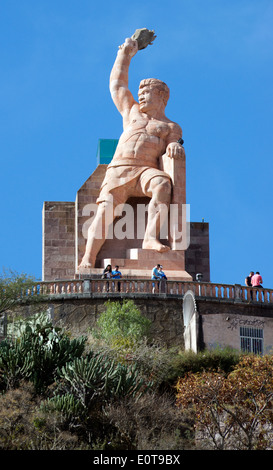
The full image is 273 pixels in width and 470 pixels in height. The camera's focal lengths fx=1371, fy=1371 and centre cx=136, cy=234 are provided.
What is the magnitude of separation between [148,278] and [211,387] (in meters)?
13.4

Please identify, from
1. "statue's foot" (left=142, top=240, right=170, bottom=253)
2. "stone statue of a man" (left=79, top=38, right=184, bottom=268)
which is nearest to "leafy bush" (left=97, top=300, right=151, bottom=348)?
"statue's foot" (left=142, top=240, right=170, bottom=253)

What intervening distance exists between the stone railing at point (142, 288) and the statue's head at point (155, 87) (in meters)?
8.79

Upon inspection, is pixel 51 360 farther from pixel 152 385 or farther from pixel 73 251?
pixel 73 251

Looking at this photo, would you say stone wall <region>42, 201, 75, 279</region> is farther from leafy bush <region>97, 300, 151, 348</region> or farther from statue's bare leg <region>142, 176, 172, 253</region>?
leafy bush <region>97, 300, 151, 348</region>

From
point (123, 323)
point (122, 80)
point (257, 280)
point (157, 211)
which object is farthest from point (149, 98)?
point (123, 323)

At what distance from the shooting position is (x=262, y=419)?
34625mm

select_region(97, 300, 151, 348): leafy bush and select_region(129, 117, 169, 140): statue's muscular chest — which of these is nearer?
select_region(97, 300, 151, 348): leafy bush

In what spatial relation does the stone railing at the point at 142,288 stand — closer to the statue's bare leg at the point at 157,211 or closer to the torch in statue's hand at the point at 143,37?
the statue's bare leg at the point at 157,211

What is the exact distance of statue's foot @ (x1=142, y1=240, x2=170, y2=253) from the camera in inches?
1938

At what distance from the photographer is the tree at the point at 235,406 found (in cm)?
3444

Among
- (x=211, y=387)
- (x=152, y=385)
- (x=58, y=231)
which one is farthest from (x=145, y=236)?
(x=211, y=387)

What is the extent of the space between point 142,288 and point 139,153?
22.0 feet

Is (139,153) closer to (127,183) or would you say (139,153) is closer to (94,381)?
(127,183)

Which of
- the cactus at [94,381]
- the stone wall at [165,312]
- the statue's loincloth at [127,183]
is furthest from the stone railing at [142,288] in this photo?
the cactus at [94,381]
